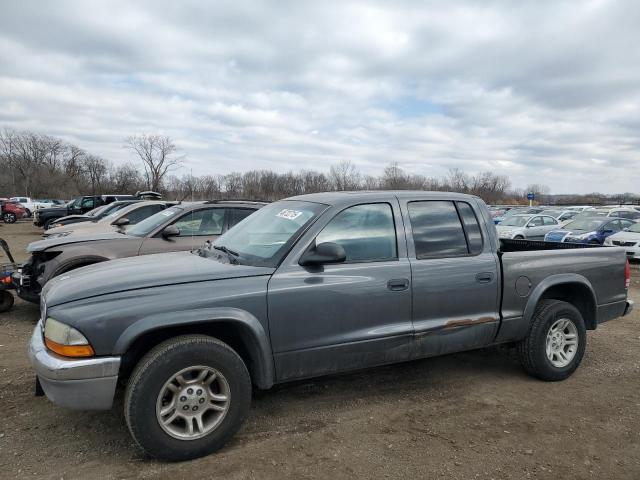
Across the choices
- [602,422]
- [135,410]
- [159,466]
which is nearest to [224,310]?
[135,410]

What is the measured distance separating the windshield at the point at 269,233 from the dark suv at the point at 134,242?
2044 millimetres

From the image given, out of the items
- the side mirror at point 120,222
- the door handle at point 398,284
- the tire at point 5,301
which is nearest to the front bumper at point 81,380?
the door handle at point 398,284

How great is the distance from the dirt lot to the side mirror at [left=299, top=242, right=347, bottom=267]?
4.25 feet

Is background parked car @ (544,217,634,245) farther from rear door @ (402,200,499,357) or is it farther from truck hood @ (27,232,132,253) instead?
truck hood @ (27,232,132,253)

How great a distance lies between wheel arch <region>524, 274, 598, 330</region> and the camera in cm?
439

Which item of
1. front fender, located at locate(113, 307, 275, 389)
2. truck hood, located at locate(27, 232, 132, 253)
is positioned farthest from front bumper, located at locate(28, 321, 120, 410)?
truck hood, located at locate(27, 232, 132, 253)

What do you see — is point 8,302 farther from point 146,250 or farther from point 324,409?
point 324,409

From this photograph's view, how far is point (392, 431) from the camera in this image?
3.51 m

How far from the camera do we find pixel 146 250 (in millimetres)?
6504

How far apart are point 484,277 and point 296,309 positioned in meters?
1.82

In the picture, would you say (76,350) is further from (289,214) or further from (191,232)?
(191,232)

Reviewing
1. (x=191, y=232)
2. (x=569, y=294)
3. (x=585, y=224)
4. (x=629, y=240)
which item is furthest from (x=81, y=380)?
(x=585, y=224)

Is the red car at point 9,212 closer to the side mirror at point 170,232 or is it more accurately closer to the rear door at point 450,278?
the side mirror at point 170,232

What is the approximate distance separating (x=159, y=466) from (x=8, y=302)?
5.45 meters
